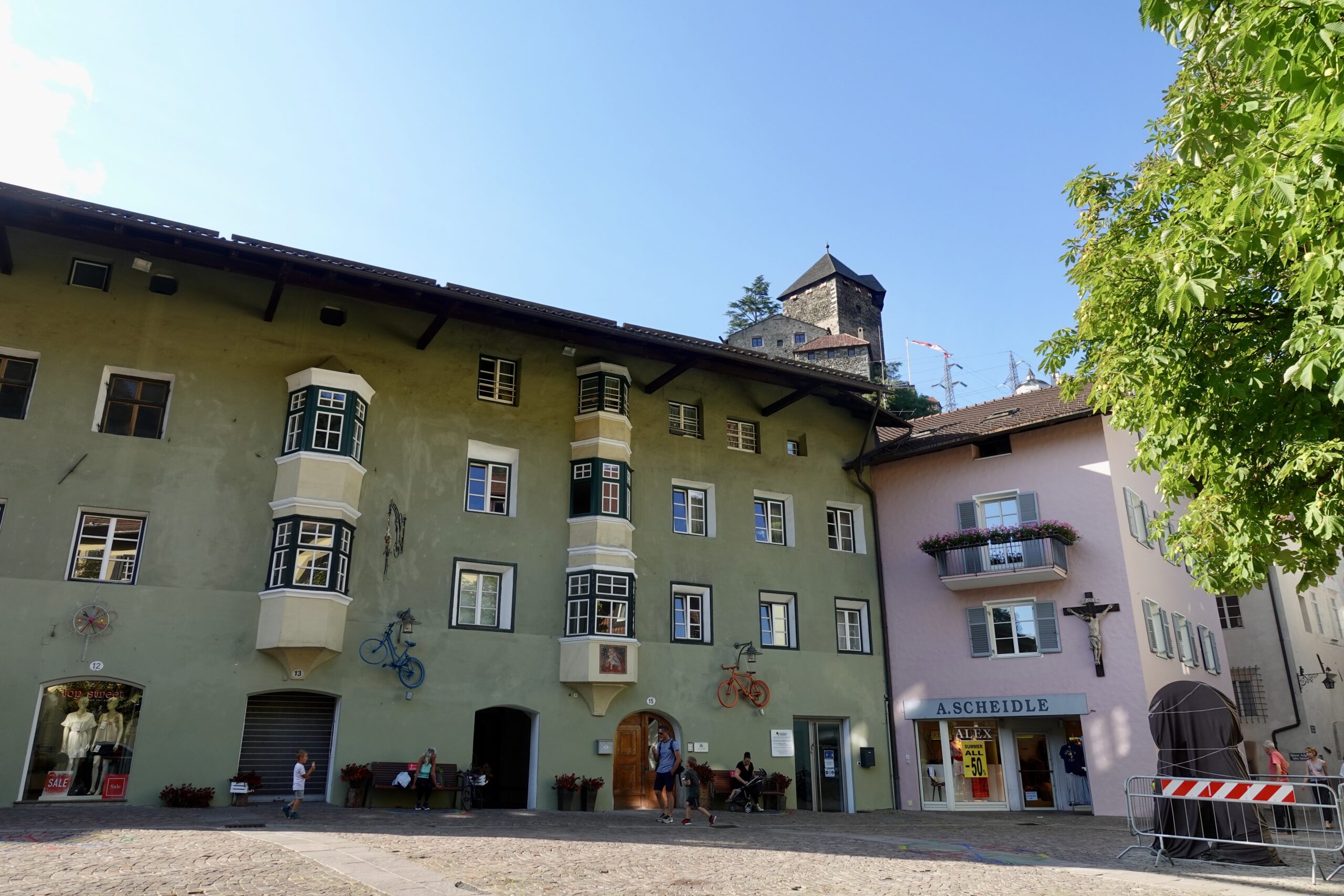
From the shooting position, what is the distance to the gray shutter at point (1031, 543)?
2336 centimetres

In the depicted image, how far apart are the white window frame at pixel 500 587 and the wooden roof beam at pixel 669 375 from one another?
19.1 ft

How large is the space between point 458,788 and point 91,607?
7.38 metres

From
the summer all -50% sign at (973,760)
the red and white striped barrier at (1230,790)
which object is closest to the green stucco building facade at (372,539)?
the summer all -50% sign at (973,760)

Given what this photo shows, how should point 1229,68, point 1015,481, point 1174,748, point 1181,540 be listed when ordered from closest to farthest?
point 1229,68 → point 1181,540 → point 1174,748 → point 1015,481

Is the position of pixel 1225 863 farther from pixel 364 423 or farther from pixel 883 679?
pixel 364 423

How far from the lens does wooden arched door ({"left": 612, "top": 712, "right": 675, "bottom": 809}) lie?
71.3 feet

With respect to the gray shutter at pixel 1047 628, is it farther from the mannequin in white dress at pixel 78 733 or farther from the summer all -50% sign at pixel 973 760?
the mannequin in white dress at pixel 78 733

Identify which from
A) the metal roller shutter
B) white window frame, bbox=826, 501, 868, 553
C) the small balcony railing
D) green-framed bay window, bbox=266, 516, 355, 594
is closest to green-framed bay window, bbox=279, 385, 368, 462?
green-framed bay window, bbox=266, 516, 355, 594

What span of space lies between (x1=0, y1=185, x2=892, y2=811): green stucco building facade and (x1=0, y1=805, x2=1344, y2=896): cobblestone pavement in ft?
7.39

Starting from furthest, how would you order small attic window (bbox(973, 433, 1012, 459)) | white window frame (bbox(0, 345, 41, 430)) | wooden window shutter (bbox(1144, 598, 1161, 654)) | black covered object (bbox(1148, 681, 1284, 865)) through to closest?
small attic window (bbox(973, 433, 1012, 459)) < wooden window shutter (bbox(1144, 598, 1161, 654)) < white window frame (bbox(0, 345, 41, 430)) < black covered object (bbox(1148, 681, 1284, 865))

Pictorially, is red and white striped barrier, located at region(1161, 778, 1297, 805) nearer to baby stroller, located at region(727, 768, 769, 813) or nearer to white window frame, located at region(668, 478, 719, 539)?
baby stroller, located at region(727, 768, 769, 813)

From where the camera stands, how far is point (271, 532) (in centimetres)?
1927

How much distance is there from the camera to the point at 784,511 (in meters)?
26.1

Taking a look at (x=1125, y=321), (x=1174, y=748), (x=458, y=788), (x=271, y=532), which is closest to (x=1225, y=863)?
(x=1174, y=748)
